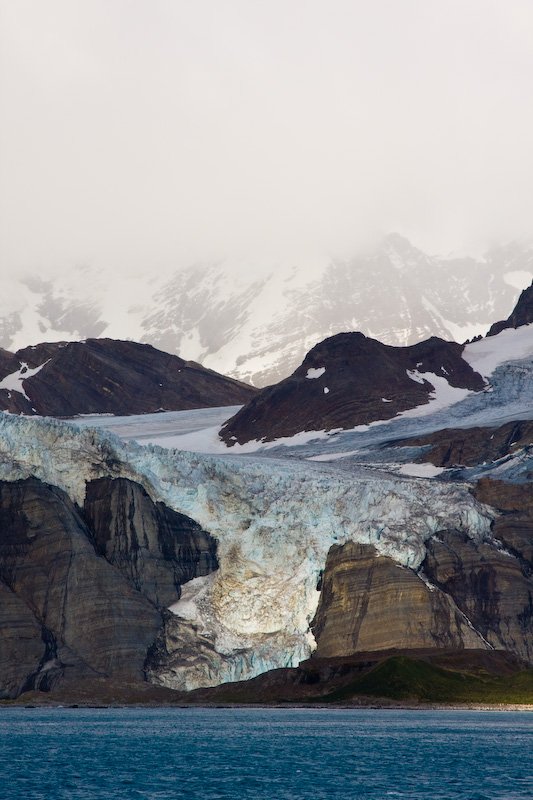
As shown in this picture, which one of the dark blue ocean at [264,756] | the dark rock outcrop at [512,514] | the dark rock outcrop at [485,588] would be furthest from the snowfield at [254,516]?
the dark blue ocean at [264,756]

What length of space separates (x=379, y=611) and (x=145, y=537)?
2654 centimetres

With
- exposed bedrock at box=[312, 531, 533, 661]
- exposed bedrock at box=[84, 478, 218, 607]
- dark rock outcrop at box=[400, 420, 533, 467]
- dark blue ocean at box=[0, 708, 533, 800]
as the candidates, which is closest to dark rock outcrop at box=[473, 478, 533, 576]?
exposed bedrock at box=[312, 531, 533, 661]

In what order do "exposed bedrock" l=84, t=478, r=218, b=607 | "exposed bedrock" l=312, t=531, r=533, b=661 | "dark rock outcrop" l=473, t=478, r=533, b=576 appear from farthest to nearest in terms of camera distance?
"dark rock outcrop" l=473, t=478, r=533, b=576, "exposed bedrock" l=84, t=478, r=218, b=607, "exposed bedrock" l=312, t=531, r=533, b=661

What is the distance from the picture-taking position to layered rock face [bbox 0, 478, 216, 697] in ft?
413

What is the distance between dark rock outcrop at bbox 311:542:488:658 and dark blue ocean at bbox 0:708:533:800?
1633cm

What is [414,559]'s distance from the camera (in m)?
139

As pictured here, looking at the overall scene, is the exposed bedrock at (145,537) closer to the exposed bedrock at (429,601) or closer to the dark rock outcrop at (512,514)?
the exposed bedrock at (429,601)

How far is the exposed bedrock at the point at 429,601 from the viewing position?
436ft

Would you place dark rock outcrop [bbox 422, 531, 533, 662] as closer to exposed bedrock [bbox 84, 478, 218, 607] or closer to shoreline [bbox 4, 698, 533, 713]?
shoreline [bbox 4, 698, 533, 713]

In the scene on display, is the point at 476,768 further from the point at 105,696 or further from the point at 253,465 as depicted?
the point at 253,465

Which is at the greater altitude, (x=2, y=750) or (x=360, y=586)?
(x=360, y=586)

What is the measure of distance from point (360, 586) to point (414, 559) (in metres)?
7.23

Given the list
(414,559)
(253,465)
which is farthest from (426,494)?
(253,465)

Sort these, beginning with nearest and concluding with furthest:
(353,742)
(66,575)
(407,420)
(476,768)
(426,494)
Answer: (476,768), (353,742), (66,575), (426,494), (407,420)
